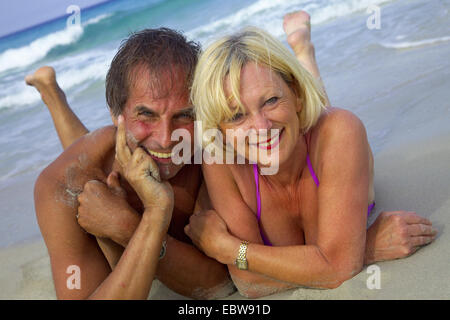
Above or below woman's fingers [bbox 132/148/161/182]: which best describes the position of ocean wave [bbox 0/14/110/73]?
above

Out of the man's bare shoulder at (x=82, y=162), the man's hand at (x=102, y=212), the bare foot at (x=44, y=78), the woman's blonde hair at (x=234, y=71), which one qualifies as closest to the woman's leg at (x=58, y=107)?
the bare foot at (x=44, y=78)

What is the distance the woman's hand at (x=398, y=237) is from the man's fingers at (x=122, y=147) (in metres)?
1.37

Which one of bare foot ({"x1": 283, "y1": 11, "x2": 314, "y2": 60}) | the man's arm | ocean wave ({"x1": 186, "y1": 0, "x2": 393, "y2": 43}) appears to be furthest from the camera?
ocean wave ({"x1": 186, "y1": 0, "x2": 393, "y2": 43})

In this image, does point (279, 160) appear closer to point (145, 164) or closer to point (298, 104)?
point (298, 104)

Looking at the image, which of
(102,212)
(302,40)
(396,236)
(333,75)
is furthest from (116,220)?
(333,75)

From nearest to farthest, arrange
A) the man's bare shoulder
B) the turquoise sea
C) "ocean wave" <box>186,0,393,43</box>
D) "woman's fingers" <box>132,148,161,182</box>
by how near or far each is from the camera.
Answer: "woman's fingers" <box>132,148,161,182</box>
the man's bare shoulder
the turquoise sea
"ocean wave" <box>186,0,393,43</box>

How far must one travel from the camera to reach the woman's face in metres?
2.50

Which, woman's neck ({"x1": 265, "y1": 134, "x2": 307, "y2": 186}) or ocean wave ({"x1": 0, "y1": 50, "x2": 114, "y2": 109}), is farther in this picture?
ocean wave ({"x1": 0, "y1": 50, "x2": 114, "y2": 109})

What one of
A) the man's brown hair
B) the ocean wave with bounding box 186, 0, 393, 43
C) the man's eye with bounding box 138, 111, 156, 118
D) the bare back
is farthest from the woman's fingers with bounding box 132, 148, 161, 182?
the ocean wave with bounding box 186, 0, 393, 43

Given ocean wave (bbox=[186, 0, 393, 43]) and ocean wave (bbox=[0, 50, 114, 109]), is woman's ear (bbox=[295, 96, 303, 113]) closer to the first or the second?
ocean wave (bbox=[186, 0, 393, 43])

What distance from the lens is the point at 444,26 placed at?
6.47m

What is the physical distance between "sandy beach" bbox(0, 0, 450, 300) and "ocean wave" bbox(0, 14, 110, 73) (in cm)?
1311

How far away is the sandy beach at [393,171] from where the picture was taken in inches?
101
